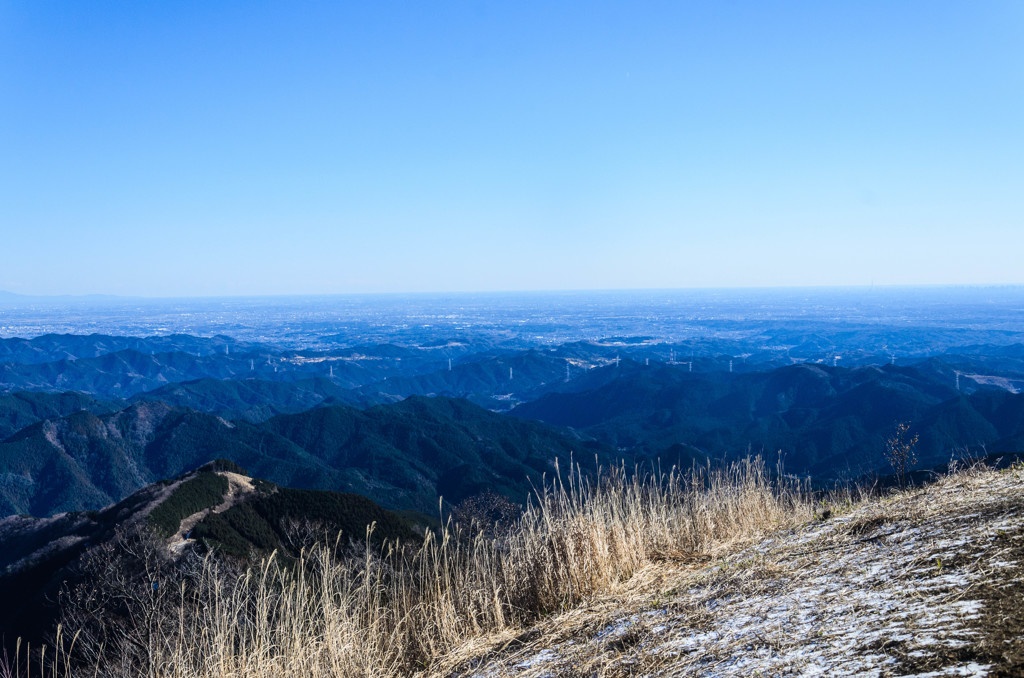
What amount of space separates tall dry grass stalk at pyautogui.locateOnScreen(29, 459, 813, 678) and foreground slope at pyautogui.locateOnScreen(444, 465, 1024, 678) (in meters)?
0.33

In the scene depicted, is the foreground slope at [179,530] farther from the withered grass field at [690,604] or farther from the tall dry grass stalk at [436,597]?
the withered grass field at [690,604]

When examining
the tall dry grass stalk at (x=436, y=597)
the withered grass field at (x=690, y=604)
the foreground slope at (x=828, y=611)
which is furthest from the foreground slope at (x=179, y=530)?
the foreground slope at (x=828, y=611)

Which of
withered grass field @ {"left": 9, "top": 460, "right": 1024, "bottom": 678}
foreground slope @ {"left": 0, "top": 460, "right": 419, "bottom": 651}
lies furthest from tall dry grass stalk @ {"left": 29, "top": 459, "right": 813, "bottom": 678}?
foreground slope @ {"left": 0, "top": 460, "right": 419, "bottom": 651}

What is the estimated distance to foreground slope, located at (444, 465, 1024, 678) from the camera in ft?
9.78

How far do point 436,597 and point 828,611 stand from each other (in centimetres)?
301

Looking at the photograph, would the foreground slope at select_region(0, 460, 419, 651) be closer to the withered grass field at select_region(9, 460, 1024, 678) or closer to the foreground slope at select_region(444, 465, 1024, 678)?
the withered grass field at select_region(9, 460, 1024, 678)

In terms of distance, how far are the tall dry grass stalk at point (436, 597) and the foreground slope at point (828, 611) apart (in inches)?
12.9

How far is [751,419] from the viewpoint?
91.0 metres

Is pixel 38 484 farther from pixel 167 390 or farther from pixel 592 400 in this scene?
pixel 592 400

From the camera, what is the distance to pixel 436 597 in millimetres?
5195

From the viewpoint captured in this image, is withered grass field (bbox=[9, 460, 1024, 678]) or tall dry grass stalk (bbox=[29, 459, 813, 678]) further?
tall dry grass stalk (bbox=[29, 459, 813, 678])

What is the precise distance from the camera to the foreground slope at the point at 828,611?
298 cm

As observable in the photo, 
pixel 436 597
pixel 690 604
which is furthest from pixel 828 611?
pixel 436 597

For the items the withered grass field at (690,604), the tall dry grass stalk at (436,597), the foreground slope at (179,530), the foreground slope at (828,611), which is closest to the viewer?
the foreground slope at (828,611)
